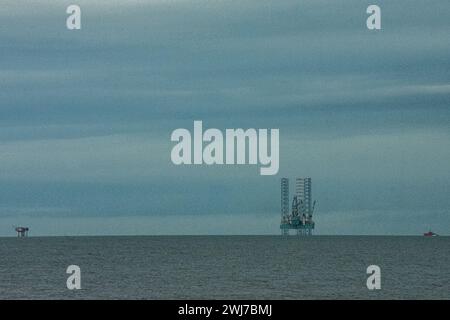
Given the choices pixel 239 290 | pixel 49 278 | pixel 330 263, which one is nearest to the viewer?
pixel 239 290

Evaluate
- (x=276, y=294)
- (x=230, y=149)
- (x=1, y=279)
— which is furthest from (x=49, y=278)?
(x=230, y=149)

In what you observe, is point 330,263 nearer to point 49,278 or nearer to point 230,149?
point 49,278

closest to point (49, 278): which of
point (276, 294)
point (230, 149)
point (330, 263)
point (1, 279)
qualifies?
point (1, 279)

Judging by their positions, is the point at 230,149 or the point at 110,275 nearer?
the point at 230,149
